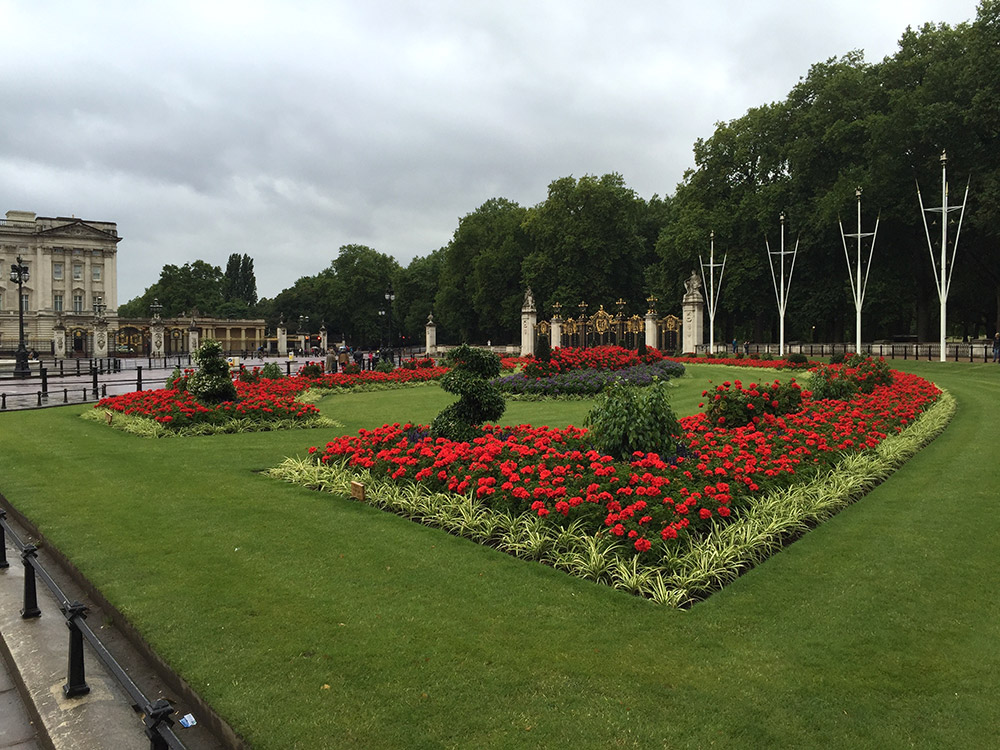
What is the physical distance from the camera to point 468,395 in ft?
33.2

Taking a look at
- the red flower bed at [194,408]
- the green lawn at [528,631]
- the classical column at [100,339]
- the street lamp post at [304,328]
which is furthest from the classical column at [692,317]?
the street lamp post at [304,328]

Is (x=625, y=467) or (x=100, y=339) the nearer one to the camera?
(x=625, y=467)

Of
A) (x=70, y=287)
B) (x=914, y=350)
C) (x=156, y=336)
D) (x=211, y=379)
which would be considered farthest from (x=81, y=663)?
(x=70, y=287)

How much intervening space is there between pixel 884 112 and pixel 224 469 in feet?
136

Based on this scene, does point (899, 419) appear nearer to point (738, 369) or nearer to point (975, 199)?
point (738, 369)

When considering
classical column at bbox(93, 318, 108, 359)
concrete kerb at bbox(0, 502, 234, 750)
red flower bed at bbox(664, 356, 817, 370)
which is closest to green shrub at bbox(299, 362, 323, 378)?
red flower bed at bbox(664, 356, 817, 370)

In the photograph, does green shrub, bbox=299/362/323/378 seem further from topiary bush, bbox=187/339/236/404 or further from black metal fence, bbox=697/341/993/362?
black metal fence, bbox=697/341/993/362

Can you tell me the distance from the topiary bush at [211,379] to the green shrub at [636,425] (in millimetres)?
10419

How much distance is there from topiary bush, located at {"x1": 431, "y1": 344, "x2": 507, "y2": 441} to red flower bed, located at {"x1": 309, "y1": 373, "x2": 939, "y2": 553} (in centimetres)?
30

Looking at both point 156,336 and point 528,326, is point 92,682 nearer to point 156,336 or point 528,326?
point 528,326

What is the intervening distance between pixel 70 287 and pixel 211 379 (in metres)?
87.2

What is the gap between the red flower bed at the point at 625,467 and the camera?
21.9 ft

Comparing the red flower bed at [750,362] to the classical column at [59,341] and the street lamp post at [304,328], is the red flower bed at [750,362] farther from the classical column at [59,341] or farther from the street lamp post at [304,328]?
the street lamp post at [304,328]

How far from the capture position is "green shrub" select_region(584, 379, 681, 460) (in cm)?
841
